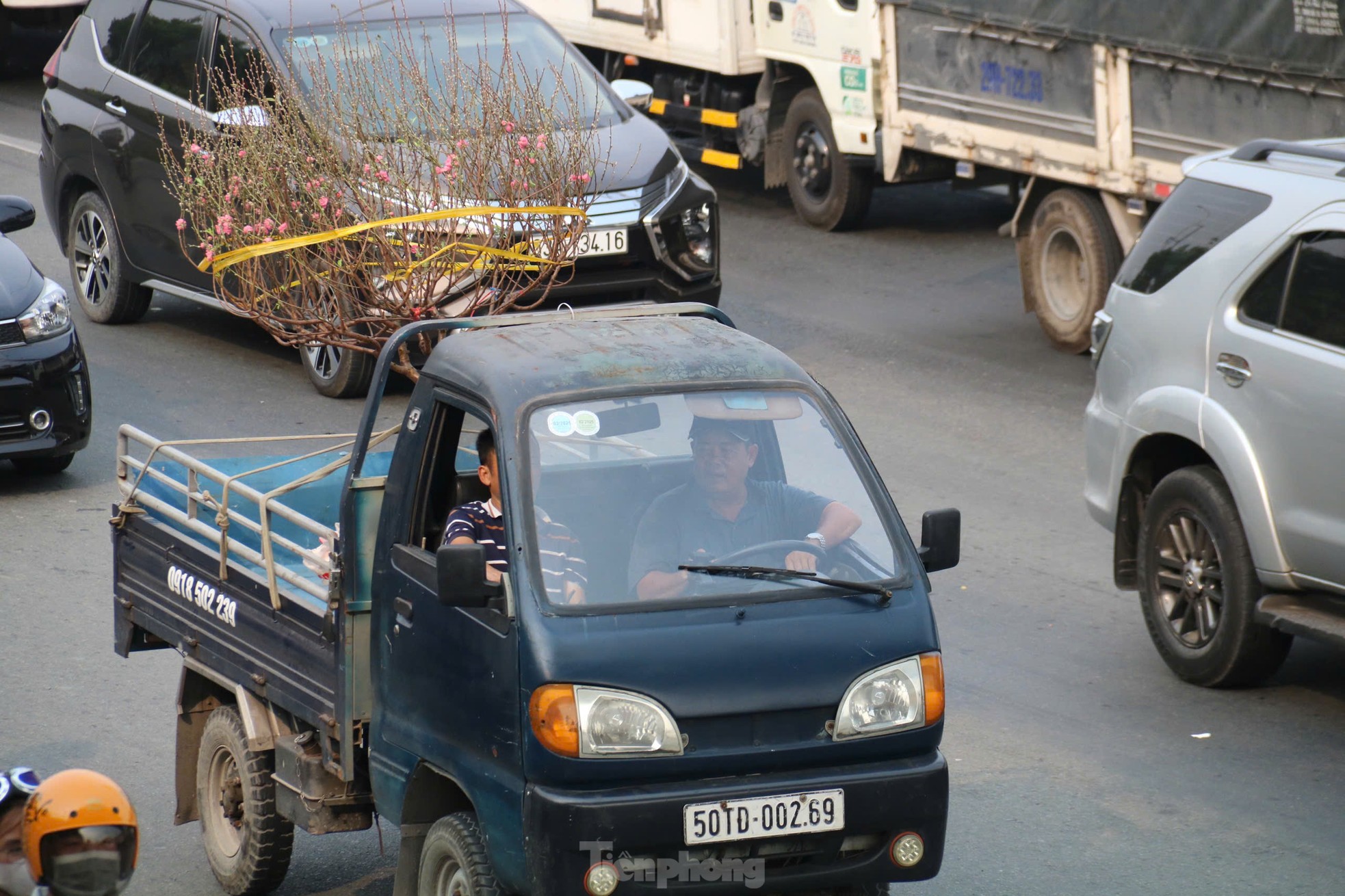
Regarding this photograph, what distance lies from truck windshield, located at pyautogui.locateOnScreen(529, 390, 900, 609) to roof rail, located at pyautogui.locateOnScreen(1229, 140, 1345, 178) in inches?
133

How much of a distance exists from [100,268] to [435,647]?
9007 millimetres

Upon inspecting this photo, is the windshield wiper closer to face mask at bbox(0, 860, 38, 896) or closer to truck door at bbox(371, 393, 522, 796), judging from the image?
truck door at bbox(371, 393, 522, 796)

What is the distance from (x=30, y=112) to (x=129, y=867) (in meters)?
18.4

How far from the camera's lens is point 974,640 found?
822 cm

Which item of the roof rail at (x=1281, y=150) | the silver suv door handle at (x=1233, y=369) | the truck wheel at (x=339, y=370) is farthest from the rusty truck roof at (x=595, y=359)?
the truck wheel at (x=339, y=370)

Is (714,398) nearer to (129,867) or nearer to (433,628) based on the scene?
(433,628)

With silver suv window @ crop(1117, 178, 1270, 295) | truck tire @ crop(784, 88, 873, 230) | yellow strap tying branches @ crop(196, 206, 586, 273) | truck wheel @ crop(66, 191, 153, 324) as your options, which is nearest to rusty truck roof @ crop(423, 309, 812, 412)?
yellow strap tying branches @ crop(196, 206, 586, 273)

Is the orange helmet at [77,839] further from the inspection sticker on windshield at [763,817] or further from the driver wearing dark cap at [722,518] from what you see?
the driver wearing dark cap at [722,518]

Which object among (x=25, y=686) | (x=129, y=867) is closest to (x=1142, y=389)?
(x=25, y=686)

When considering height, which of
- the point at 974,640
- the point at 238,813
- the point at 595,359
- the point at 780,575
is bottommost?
the point at 974,640

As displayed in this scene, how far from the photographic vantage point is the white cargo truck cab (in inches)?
593

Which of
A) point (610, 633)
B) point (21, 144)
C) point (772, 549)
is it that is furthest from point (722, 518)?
point (21, 144)

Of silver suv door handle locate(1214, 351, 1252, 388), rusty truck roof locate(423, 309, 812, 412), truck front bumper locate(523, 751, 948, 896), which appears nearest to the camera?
truck front bumper locate(523, 751, 948, 896)

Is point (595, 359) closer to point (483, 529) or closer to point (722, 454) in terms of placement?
point (722, 454)
